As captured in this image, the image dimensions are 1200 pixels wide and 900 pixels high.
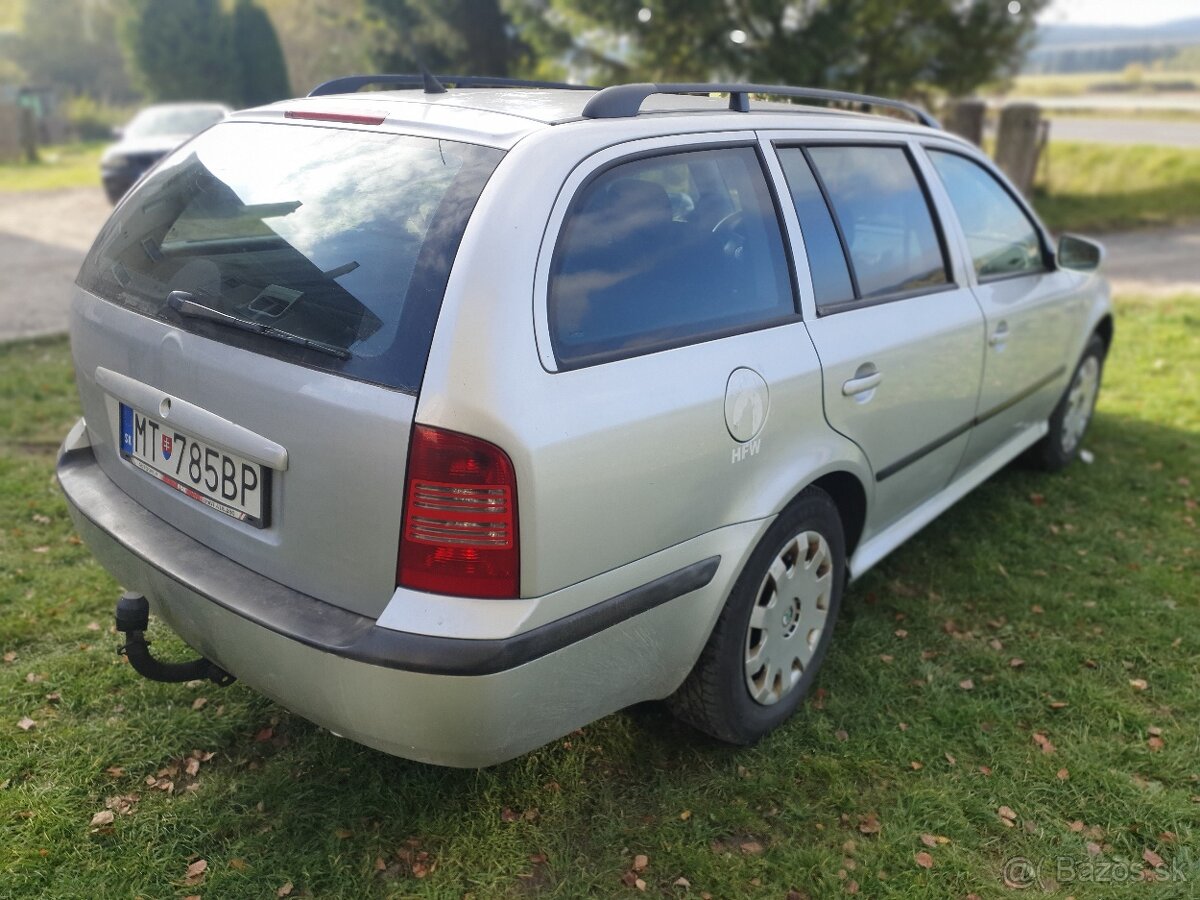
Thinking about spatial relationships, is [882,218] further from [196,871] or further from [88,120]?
[88,120]

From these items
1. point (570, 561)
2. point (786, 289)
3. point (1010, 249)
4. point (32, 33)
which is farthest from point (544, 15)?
point (32, 33)

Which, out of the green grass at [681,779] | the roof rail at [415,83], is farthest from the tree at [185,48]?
the green grass at [681,779]

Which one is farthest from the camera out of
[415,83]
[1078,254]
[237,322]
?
[1078,254]

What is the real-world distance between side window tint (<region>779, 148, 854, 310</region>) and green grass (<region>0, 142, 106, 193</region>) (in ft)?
→ 62.4

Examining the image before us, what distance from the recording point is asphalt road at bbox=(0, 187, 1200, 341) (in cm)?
795

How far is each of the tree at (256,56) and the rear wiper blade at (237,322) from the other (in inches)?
1120

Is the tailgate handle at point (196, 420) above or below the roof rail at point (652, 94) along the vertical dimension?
below

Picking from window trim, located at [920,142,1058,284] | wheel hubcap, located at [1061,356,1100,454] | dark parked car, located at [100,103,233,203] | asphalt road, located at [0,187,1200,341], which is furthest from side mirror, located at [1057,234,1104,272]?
dark parked car, located at [100,103,233,203]

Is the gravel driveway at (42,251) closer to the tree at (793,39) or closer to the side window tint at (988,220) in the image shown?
the side window tint at (988,220)

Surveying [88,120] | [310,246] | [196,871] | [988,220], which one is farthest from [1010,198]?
[88,120]

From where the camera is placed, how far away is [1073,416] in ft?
16.5

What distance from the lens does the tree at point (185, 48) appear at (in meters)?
27.7

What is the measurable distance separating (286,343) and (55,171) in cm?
2402

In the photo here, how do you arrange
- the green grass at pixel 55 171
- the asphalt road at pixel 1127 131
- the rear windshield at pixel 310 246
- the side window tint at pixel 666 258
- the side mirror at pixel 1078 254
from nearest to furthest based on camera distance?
1. the rear windshield at pixel 310 246
2. the side window tint at pixel 666 258
3. the side mirror at pixel 1078 254
4. the green grass at pixel 55 171
5. the asphalt road at pixel 1127 131
